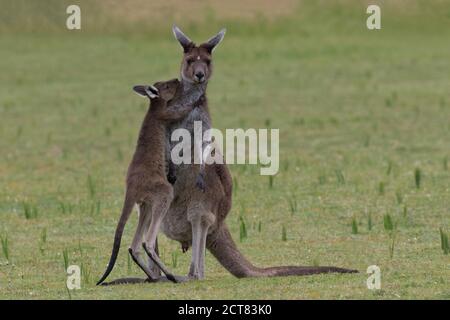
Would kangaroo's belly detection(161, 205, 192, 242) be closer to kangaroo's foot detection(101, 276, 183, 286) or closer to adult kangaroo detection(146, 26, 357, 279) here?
adult kangaroo detection(146, 26, 357, 279)

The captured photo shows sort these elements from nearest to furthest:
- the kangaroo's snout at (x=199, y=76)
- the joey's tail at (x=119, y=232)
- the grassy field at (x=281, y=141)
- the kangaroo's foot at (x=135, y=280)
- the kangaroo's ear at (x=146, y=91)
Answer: the joey's tail at (x=119, y=232) → the kangaroo's foot at (x=135, y=280) → the kangaroo's ear at (x=146, y=91) → the kangaroo's snout at (x=199, y=76) → the grassy field at (x=281, y=141)

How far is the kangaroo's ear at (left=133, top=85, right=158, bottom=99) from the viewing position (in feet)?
26.7

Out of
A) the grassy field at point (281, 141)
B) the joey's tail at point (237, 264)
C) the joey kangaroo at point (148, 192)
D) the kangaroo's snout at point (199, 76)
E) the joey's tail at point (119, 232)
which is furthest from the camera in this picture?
the grassy field at point (281, 141)

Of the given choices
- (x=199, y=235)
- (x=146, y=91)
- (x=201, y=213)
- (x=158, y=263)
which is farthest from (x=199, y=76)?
(x=158, y=263)

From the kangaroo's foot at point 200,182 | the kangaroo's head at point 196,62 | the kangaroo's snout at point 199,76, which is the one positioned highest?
the kangaroo's head at point 196,62

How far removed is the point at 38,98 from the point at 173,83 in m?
14.0

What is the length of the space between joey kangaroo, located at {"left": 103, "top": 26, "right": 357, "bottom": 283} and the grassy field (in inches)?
6.0

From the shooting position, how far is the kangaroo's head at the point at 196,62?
8.33 m

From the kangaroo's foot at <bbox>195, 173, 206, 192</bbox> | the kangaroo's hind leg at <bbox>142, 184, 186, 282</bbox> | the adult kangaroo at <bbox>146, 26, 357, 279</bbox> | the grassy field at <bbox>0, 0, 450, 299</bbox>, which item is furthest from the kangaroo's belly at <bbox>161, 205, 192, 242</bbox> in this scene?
the grassy field at <bbox>0, 0, 450, 299</bbox>

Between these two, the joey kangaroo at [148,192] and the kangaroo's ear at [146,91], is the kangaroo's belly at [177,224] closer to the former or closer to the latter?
the joey kangaroo at [148,192]

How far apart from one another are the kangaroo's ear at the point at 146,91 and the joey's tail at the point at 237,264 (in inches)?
40.4

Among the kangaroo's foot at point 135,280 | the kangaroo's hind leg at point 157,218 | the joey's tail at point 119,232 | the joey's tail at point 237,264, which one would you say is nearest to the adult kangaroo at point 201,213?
the joey's tail at point 237,264

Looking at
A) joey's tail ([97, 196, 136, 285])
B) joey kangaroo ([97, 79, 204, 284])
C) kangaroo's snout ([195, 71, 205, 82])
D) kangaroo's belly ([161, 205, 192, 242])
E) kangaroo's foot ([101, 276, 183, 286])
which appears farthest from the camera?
kangaroo's snout ([195, 71, 205, 82])
